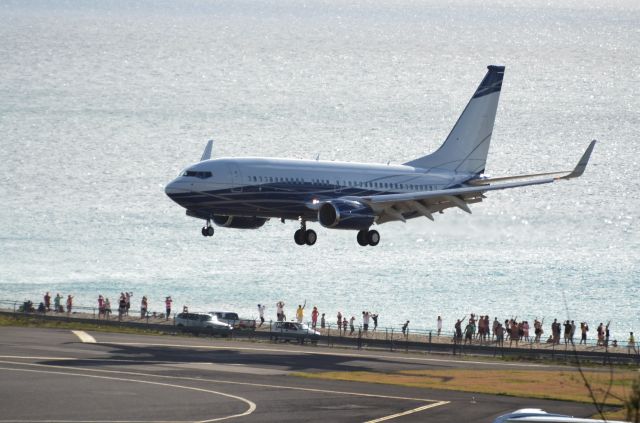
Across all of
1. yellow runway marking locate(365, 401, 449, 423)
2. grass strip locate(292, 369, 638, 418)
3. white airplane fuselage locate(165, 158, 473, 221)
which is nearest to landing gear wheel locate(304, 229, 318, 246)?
white airplane fuselage locate(165, 158, 473, 221)

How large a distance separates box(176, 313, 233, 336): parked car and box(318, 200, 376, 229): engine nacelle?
972 centimetres

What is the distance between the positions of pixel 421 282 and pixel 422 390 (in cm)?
9904

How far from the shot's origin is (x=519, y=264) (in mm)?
172375

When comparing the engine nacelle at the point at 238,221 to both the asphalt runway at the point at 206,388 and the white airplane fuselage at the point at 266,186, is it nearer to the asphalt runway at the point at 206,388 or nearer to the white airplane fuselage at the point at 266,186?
the white airplane fuselage at the point at 266,186

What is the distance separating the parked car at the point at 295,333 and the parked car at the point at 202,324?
3321 mm

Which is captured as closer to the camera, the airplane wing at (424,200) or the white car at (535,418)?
the white car at (535,418)

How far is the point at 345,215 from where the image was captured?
3310 inches

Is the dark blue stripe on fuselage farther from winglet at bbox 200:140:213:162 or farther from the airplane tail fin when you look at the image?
the airplane tail fin

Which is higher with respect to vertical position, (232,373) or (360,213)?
(360,213)

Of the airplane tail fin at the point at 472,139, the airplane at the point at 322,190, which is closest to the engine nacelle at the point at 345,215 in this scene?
the airplane at the point at 322,190

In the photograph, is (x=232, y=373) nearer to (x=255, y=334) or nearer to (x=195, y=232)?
(x=255, y=334)

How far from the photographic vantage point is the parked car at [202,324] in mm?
87625

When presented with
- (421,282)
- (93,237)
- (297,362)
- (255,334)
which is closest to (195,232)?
(93,237)

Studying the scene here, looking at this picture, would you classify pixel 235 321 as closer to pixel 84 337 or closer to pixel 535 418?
pixel 84 337
